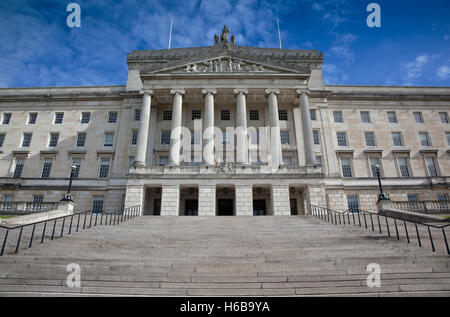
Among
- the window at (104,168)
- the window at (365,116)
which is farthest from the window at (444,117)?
the window at (104,168)

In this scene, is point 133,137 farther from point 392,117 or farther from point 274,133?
point 392,117

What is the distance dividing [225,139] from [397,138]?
23.4m

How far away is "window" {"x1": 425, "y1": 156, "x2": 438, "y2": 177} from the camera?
33.1m

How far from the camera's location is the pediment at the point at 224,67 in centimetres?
3125

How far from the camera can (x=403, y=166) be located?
1313 inches

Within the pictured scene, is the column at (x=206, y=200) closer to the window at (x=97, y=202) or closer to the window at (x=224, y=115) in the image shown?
Answer: the window at (x=224, y=115)

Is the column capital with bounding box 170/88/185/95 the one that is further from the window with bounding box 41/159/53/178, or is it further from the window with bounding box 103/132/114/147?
the window with bounding box 41/159/53/178

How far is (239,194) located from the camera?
2605 cm

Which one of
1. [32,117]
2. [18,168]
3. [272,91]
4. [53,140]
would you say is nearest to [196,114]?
[272,91]

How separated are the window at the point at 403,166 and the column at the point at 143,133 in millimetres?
31616

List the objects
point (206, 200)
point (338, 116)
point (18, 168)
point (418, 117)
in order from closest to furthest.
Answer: point (206, 200) → point (18, 168) → point (338, 116) → point (418, 117)

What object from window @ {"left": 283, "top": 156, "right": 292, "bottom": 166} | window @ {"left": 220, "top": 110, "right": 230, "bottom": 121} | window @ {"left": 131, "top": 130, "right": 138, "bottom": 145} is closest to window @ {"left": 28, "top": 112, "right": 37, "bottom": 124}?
window @ {"left": 131, "top": 130, "right": 138, "bottom": 145}
